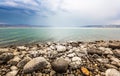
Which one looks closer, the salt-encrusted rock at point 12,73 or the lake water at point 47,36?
the salt-encrusted rock at point 12,73

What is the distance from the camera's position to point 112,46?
8.92 metres

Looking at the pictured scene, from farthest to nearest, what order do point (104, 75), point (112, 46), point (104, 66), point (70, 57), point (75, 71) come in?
point (112, 46) < point (70, 57) < point (104, 66) < point (75, 71) < point (104, 75)

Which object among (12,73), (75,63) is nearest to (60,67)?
(75,63)

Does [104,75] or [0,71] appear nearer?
[104,75]

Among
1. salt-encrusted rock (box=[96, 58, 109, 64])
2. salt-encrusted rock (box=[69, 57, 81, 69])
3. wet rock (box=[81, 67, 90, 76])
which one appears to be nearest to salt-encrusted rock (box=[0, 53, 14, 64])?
salt-encrusted rock (box=[69, 57, 81, 69])

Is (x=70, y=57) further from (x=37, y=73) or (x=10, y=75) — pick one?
(x=10, y=75)

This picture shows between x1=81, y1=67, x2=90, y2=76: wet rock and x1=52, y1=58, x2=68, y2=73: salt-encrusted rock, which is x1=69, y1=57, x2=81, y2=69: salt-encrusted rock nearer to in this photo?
x1=81, y1=67, x2=90, y2=76: wet rock

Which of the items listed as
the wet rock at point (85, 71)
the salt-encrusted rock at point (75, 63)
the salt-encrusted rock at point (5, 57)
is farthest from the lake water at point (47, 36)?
the wet rock at point (85, 71)

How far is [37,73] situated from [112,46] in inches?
235

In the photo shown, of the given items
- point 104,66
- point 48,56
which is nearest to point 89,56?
point 104,66

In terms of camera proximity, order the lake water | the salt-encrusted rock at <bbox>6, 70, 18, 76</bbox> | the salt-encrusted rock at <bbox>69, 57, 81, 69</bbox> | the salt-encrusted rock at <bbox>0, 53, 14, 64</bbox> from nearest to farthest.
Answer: the salt-encrusted rock at <bbox>6, 70, 18, 76</bbox> → the salt-encrusted rock at <bbox>69, 57, 81, 69</bbox> → the salt-encrusted rock at <bbox>0, 53, 14, 64</bbox> → the lake water

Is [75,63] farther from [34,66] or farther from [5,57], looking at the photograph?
[5,57]

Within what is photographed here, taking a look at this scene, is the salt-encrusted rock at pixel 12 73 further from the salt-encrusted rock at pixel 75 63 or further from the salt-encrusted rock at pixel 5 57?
the salt-encrusted rock at pixel 75 63

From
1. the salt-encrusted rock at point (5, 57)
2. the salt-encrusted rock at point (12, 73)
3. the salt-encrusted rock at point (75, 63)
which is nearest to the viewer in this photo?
the salt-encrusted rock at point (12, 73)
